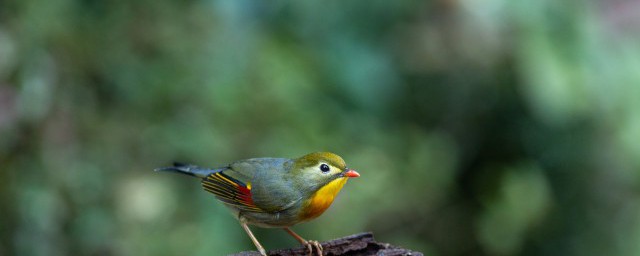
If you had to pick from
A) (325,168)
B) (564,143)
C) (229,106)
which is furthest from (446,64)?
(325,168)

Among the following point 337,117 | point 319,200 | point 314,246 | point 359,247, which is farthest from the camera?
Answer: point 337,117

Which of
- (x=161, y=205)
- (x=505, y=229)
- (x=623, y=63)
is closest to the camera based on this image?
(x=623, y=63)

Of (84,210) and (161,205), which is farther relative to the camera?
(84,210)

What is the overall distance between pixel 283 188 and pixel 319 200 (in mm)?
127

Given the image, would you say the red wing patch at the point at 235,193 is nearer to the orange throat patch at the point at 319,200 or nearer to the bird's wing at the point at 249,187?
the bird's wing at the point at 249,187

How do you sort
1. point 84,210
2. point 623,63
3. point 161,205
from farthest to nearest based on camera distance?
point 84,210
point 161,205
point 623,63

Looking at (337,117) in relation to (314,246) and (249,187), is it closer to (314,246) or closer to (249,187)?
(249,187)

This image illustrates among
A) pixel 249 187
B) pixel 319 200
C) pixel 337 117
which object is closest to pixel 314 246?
pixel 319 200

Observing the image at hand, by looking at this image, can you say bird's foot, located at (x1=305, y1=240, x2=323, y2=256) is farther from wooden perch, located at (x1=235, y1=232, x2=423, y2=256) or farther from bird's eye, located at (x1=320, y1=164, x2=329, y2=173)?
bird's eye, located at (x1=320, y1=164, x2=329, y2=173)

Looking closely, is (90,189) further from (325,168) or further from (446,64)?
(325,168)

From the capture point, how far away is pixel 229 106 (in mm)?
4684

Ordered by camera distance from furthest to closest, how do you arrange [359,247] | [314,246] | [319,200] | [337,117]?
[337,117] < [319,200] < [314,246] < [359,247]

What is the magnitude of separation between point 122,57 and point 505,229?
2731mm

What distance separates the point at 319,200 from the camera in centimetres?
293
